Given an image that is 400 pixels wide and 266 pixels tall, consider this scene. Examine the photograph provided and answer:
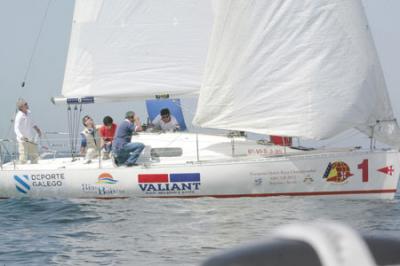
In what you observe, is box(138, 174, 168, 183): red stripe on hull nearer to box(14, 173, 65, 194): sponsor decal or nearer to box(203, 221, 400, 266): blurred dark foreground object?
box(14, 173, 65, 194): sponsor decal

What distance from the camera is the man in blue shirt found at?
13.6 metres

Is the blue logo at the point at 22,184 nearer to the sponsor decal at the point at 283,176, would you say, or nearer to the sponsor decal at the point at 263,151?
the sponsor decal at the point at 263,151

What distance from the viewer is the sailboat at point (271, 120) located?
42.8 feet

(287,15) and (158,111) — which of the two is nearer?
(287,15)

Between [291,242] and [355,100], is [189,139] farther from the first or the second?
[291,242]

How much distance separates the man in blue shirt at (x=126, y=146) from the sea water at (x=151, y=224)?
32.6 inches

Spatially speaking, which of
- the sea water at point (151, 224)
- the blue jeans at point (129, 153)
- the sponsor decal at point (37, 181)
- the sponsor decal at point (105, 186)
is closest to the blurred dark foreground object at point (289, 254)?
the sea water at point (151, 224)

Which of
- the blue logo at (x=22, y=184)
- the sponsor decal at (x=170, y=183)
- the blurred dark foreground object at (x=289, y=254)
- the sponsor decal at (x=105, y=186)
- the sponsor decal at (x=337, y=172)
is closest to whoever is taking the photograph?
the blurred dark foreground object at (x=289, y=254)

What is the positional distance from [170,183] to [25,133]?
3.72m

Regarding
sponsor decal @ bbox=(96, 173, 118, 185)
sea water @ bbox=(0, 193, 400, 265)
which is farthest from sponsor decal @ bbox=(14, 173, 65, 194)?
sponsor decal @ bbox=(96, 173, 118, 185)

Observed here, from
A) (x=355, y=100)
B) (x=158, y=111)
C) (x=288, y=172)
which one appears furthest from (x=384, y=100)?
(x=158, y=111)

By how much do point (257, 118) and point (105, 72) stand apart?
364cm

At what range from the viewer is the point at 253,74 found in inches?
528

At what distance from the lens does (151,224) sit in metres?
10.1
